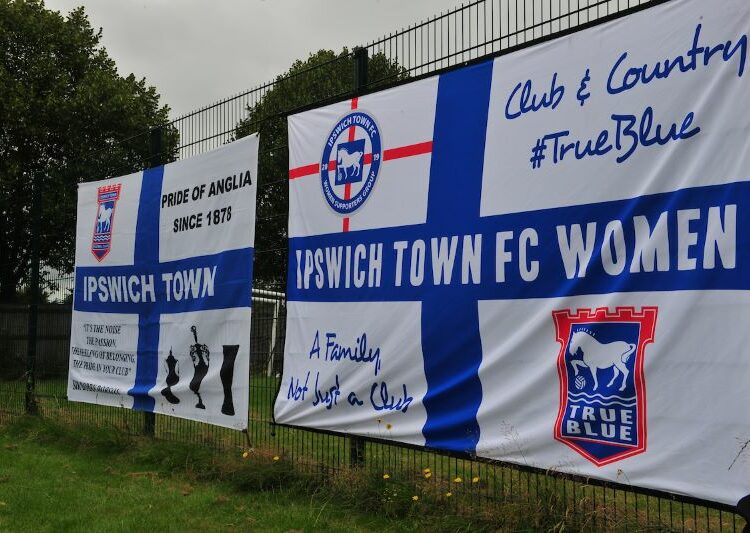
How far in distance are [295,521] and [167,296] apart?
128 inches

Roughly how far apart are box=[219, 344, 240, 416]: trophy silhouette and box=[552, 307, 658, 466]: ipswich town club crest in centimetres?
327

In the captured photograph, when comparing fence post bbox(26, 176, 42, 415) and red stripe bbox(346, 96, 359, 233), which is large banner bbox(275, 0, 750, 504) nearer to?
red stripe bbox(346, 96, 359, 233)

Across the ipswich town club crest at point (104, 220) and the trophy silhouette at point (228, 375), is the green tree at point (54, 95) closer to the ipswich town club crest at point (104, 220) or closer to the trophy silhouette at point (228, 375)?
the ipswich town club crest at point (104, 220)

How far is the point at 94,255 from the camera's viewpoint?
349 inches

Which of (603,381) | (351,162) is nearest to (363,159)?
(351,162)

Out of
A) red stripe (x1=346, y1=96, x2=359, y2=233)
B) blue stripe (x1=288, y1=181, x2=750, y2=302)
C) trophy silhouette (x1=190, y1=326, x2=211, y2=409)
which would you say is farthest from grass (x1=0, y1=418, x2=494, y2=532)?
red stripe (x1=346, y1=96, x2=359, y2=233)

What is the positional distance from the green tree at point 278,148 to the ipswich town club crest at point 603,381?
3.02 meters

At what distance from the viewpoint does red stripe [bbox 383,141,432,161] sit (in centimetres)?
520

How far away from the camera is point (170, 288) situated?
25.1 ft

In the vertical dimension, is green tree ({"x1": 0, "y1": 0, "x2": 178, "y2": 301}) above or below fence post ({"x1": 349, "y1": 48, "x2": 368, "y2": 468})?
above

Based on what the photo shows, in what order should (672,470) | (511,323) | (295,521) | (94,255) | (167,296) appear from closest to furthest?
(672,470), (511,323), (295,521), (167,296), (94,255)

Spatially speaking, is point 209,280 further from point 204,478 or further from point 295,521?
point 295,521

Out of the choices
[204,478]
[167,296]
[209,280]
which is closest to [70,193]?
[167,296]

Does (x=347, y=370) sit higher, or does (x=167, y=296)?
(x=167, y=296)
